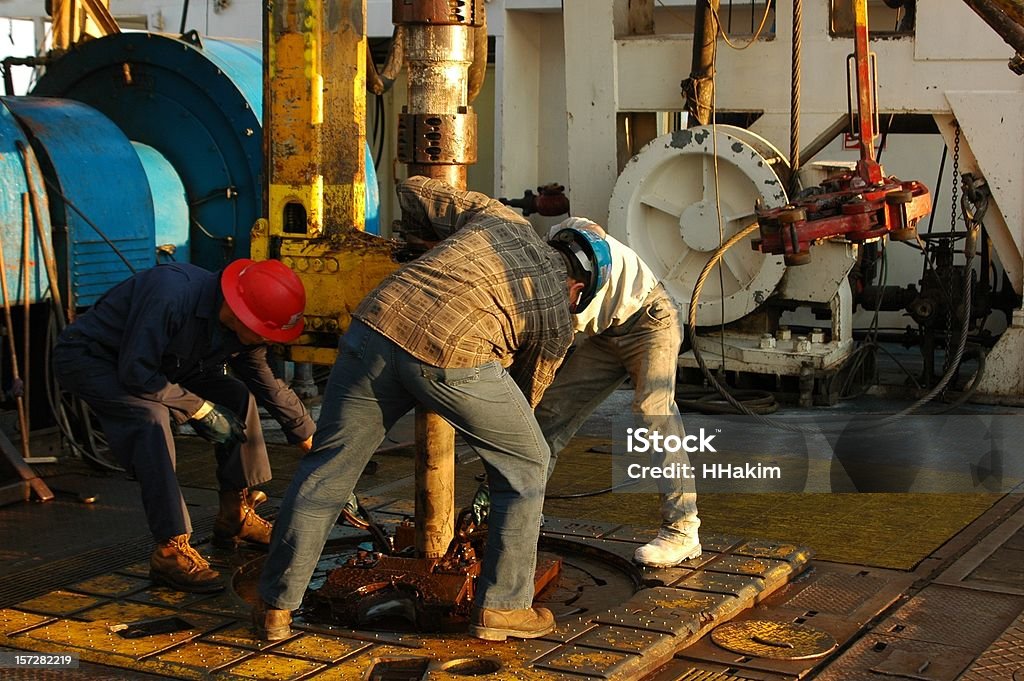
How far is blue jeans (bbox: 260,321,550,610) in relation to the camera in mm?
4465

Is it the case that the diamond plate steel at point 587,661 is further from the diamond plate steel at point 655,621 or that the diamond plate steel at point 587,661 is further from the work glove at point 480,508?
the work glove at point 480,508

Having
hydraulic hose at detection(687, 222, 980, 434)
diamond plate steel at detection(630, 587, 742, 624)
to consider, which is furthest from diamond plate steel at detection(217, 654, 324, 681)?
hydraulic hose at detection(687, 222, 980, 434)

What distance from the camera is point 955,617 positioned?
17.0ft

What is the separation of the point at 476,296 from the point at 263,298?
114 centimetres

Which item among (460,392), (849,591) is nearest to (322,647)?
(460,392)

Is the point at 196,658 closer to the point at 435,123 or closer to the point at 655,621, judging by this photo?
the point at 655,621

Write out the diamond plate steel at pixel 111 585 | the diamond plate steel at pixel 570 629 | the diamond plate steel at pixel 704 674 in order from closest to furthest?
the diamond plate steel at pixel 704 674 < the diamond plate steel at pixel 570 629 < the diamond plate steel at pixel 111 585

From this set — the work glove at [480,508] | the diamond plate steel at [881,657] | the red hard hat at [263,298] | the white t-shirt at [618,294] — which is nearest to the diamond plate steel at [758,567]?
the diamond plate steel at [881,657]

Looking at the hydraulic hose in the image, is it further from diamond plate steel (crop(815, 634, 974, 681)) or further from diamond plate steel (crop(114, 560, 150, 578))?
diamond plate steel (crop(114, 560, 150, 578))

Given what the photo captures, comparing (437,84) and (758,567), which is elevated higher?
(437,84)

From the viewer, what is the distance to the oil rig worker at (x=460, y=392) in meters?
4.45

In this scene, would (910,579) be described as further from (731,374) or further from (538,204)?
(538,204)

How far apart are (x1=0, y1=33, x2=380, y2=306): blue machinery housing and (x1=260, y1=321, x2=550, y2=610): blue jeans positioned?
3.44 m

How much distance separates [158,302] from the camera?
5.32m
